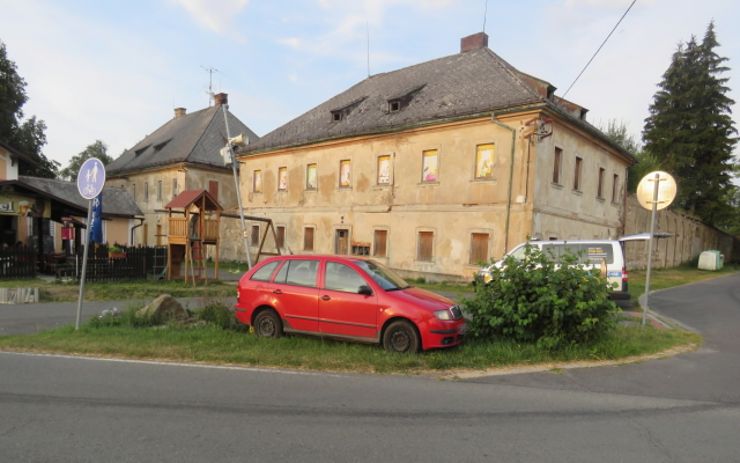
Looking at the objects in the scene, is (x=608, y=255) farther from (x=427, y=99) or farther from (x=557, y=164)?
(x=427, y=99)

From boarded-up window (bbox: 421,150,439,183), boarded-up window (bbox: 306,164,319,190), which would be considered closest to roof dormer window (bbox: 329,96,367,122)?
boarded-up window (bbox: 306,164,319,190)

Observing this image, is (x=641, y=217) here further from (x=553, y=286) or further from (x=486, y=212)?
(x=553, y=286)

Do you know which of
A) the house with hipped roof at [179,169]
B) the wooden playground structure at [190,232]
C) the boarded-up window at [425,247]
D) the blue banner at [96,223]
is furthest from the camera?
the house with hipped roof at [179,169]

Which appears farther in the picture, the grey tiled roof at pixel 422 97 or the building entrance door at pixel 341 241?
the building entrance door at pixel 341 241

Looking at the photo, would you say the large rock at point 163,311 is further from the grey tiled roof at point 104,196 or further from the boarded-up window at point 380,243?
the grey tiled roof at point 104,196

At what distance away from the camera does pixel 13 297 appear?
11953 mm

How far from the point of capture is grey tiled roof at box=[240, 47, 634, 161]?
1988cm

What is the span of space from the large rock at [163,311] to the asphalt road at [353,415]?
7.91 feet

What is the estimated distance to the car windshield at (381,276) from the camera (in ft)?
25.2

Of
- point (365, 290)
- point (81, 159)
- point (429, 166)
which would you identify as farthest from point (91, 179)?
point (81, 159)

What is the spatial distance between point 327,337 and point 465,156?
1460cm

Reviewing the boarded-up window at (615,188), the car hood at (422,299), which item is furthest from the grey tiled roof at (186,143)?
the car hood at (422,299)

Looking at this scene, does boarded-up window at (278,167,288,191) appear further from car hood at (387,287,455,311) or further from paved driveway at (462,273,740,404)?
paved driveway at (462,273,740,404)

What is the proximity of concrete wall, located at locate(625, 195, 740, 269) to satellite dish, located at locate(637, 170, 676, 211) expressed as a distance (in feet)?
64.7
